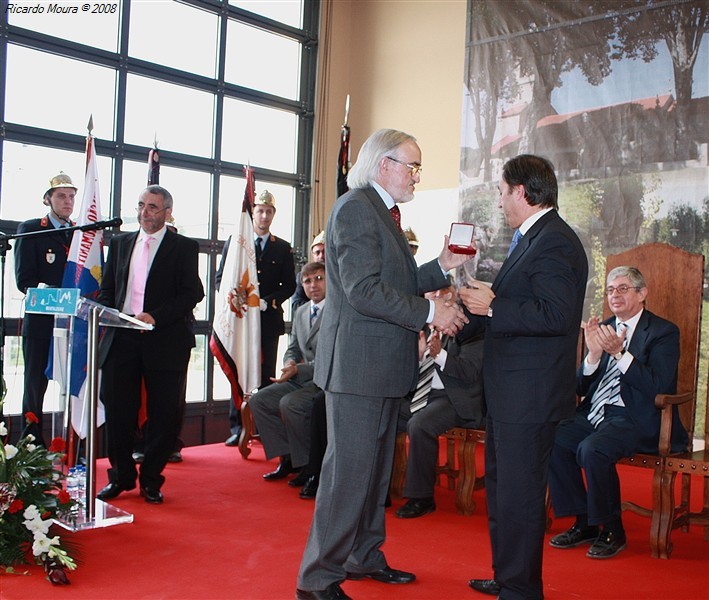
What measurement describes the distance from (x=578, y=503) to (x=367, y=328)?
1.65 metres

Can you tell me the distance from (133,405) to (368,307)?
2.07m

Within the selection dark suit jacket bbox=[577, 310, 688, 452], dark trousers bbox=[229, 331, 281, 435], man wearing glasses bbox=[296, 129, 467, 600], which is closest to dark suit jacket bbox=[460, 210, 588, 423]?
man wearing glasses bbox=[296, 129, 467, 600]

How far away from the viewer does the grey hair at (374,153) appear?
265cm

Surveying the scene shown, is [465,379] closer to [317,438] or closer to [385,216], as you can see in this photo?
[317,438]

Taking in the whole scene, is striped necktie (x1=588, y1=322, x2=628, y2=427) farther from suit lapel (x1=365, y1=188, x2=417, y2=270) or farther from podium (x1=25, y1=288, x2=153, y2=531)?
podium (x1=25, y1=288, x2=153, y2=531)

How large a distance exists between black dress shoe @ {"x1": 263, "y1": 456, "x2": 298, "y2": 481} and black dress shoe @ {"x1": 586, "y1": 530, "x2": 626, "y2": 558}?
2026 mm

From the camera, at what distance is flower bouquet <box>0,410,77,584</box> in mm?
2859

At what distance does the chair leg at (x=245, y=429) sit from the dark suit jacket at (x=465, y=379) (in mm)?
1604

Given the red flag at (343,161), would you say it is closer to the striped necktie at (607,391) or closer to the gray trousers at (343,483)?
the striped necktie at (607,391)

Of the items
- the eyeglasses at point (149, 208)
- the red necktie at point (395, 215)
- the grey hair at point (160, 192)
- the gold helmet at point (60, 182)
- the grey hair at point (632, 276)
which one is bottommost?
the grey hair at point (632, 276)

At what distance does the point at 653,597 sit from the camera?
2861mm

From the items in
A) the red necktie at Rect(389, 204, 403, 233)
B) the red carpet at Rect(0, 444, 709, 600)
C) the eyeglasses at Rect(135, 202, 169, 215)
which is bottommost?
the red carpet at Rect(0, 444, 709, 600)

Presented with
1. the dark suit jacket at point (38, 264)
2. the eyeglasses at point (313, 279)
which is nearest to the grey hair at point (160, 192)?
the eyeglasses at point (313, 279)

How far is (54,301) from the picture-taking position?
335cm
